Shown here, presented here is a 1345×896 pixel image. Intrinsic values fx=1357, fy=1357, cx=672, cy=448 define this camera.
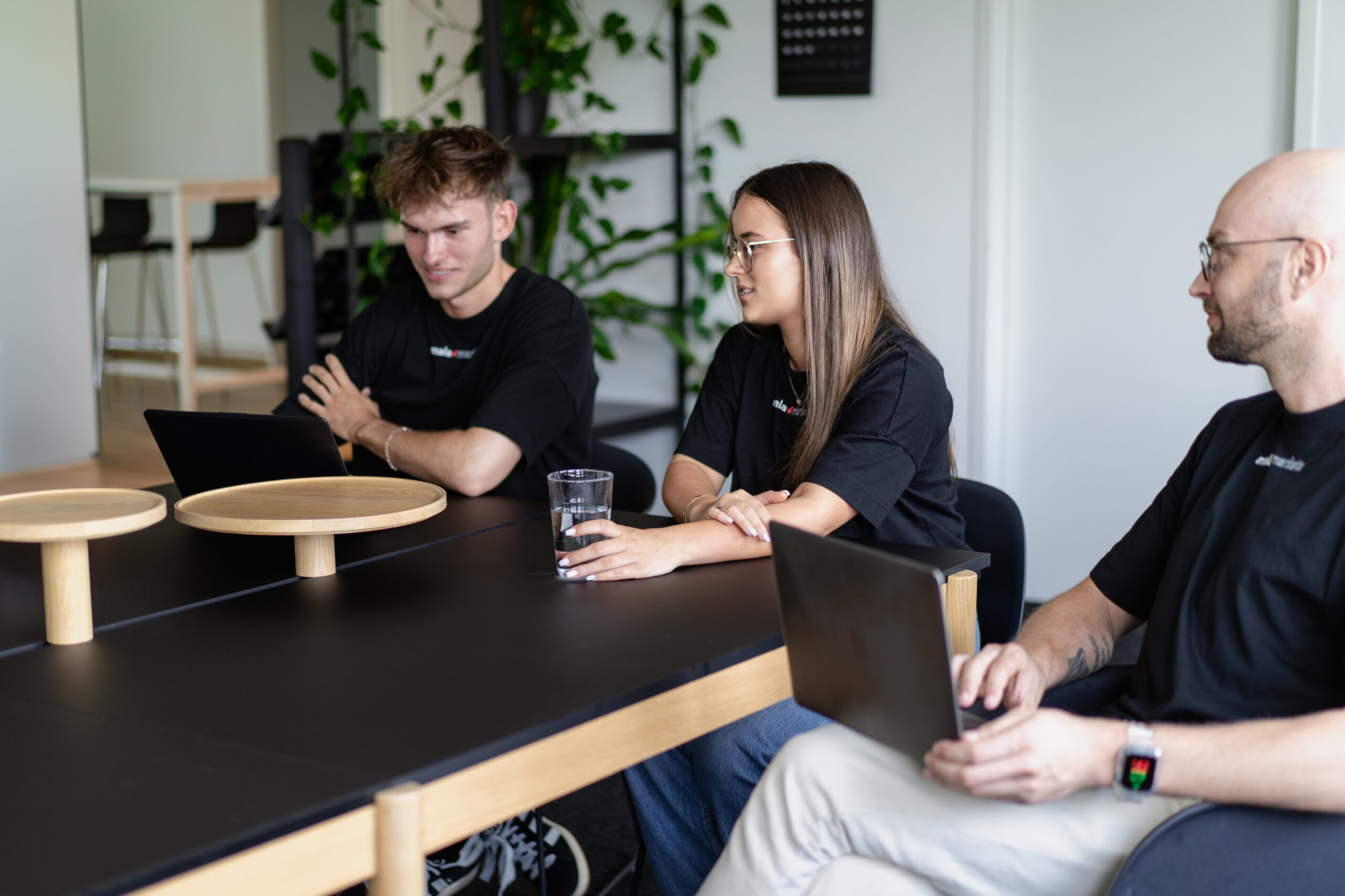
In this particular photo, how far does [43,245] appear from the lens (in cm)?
488

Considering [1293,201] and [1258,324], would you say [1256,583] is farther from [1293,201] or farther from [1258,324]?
[1293,201]

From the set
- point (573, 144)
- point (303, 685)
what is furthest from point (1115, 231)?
point (303, 685)

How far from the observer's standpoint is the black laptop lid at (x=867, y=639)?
3.70ft

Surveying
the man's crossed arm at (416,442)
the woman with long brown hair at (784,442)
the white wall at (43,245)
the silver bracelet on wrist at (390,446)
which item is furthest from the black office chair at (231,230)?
the woman with long brown hair at (784,442)

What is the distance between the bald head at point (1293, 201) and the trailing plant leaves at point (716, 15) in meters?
2.73

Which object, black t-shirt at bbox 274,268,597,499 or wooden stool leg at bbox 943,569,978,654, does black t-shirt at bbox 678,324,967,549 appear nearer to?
wooden stool leg at bbox 943,569,978,654

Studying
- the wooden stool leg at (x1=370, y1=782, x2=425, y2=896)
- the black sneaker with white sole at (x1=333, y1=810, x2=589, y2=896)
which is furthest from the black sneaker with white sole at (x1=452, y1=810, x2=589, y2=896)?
the wooden stool leg at (x1=370, y1=782, x2=425, y2=896)

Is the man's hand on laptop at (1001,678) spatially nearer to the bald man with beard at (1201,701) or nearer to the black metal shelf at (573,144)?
the bald man with beard at (1201,701)

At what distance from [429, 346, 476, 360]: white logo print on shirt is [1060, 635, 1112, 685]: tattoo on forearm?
1438 mm

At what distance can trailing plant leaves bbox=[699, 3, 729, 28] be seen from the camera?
3.98 metres

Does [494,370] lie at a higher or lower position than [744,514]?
higher

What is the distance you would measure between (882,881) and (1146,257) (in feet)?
8.23

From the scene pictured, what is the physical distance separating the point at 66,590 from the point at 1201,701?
122cm

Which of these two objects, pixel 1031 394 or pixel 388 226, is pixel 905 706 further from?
pixel 388 226
